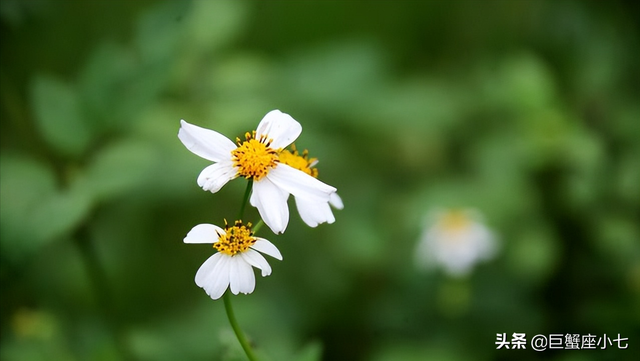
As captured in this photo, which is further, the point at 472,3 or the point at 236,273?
the point at 472,3

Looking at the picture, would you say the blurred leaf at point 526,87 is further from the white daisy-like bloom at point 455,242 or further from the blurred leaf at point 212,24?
the blurred leaf at point 212,24

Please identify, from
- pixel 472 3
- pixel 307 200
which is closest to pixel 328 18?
pixel 472 3

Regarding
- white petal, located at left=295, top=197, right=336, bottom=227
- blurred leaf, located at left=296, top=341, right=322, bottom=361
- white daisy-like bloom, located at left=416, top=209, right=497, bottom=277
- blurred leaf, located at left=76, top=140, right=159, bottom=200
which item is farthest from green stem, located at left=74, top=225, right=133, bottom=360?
white daisy-like bloom, located at left=416, top=209, right=497, bottom=277

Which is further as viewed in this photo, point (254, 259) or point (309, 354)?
point (309, 354)

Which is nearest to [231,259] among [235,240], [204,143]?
[235,240]

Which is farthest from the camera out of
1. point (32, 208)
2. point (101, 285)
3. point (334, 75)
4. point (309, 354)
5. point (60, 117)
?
point (334, 75)

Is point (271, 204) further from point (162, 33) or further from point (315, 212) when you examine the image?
point (162, 33)

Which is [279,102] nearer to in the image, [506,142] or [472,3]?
[506,142]

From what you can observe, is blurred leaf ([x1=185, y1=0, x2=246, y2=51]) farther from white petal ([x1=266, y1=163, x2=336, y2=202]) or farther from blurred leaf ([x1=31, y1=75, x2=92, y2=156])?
white petal ([x1=266, y1=163, x2=336, y2=202])
